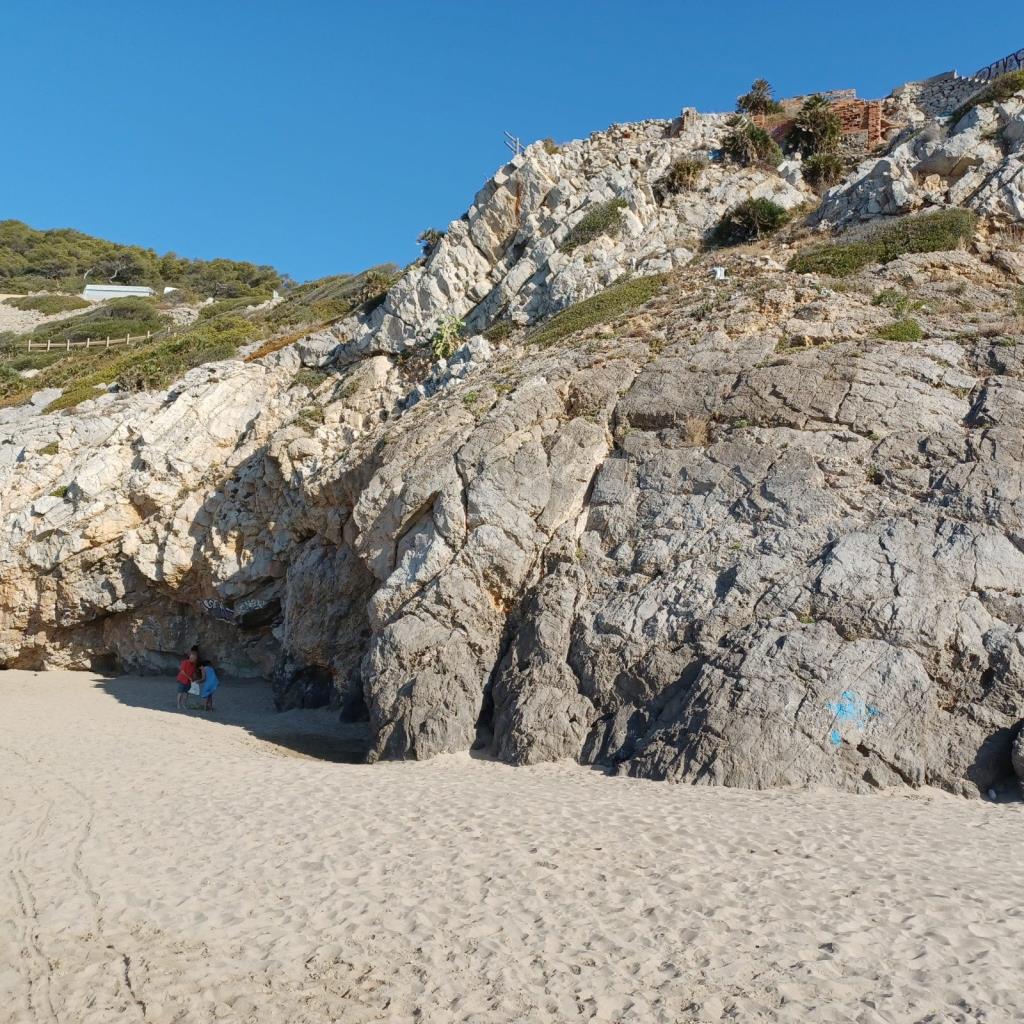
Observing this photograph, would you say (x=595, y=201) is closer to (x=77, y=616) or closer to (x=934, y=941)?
→ (x=77, y=616)

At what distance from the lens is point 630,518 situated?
54.9ft

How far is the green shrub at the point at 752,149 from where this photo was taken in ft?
115

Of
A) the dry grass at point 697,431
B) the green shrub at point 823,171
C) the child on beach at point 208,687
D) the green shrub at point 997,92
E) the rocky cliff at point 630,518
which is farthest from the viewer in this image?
the green shrub at point 823,171

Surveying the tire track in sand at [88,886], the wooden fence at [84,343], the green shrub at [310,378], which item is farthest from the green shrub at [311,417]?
the wooden fence at [84,343]

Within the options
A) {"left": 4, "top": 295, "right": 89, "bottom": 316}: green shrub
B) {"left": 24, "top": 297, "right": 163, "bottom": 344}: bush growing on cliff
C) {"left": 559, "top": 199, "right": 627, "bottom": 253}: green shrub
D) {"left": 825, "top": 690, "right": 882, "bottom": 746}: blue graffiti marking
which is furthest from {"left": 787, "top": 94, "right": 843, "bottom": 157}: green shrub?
{"left": 4, "top": 295, "right": 89, "bottom": 316}: green shrub

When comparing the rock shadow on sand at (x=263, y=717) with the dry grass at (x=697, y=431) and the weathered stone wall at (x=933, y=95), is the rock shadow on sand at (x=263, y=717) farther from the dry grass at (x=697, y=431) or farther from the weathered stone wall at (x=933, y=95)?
the weathered stone wall at (x=933, y=95)

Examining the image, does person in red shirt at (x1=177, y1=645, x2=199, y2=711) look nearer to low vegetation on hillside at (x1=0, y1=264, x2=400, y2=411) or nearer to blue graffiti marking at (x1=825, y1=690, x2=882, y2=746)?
low vegetation on hillside at (x1=0, y1=264, x2=400, y2=411)

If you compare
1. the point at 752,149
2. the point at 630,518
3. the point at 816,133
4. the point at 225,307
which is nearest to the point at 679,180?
the point at 752,149

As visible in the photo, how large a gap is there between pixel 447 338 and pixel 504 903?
25.3m

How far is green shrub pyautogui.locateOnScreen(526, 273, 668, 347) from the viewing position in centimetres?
2447

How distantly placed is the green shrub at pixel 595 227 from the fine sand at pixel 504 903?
24.0 m

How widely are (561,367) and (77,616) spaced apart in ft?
63.2

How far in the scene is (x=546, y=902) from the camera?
830cm

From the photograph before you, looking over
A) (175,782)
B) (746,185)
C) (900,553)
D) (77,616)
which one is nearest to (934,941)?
(900,553)
